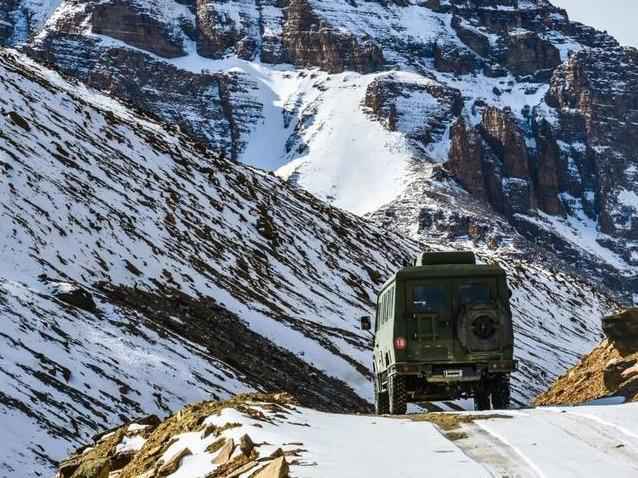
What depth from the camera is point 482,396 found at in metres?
21.7

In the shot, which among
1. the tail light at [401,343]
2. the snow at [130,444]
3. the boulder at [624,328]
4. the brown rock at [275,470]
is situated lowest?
the boulder at [624,328]

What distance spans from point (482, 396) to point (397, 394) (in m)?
1.85

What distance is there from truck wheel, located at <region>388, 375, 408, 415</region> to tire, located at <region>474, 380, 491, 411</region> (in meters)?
1.49

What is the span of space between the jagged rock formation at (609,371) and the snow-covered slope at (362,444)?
6.93 m

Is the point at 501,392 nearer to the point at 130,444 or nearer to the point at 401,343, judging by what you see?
the point at 401,343

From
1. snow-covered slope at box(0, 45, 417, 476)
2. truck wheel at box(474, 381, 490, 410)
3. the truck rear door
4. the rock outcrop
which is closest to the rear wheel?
truck wheel at box(474, 381, 490, 410)

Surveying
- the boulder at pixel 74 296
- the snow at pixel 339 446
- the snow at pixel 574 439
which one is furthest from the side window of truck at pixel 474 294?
the boulder at pixel 74 296

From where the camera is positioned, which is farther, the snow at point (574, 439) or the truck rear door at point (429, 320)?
the truck rear door at point (429, 320)

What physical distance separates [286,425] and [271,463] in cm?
350

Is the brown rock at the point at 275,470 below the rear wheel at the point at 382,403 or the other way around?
the other way around

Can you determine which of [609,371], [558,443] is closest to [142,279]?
[609,371]

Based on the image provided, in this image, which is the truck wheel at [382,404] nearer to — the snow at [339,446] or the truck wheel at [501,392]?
the truck wheel at [501,392]

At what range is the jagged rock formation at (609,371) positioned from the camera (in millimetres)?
24984

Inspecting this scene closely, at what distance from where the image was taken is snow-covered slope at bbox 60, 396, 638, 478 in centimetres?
1105
